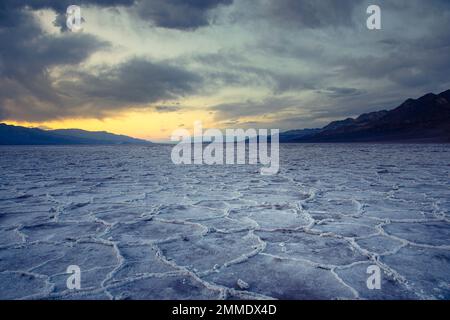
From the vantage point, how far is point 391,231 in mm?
2434

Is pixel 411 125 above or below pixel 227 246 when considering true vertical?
above

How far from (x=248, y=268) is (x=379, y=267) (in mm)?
758

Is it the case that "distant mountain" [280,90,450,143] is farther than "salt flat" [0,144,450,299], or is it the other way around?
"distant mountain" [280,90,450,143]

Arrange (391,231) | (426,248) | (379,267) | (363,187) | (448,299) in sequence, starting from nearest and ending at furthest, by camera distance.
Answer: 1. (448,299)
2. (379,267)
3. (426,248)
4. (391,231)
5. (363,187)

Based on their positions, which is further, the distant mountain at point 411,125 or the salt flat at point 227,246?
the distant mountain at point 411,125

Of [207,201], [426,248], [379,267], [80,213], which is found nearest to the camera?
[379,267]

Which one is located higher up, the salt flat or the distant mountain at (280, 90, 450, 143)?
the distant mountain at (280, 90, 450, 143)

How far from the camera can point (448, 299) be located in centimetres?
138

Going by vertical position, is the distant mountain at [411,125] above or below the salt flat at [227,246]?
above

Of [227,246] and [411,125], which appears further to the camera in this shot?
[411,125]
